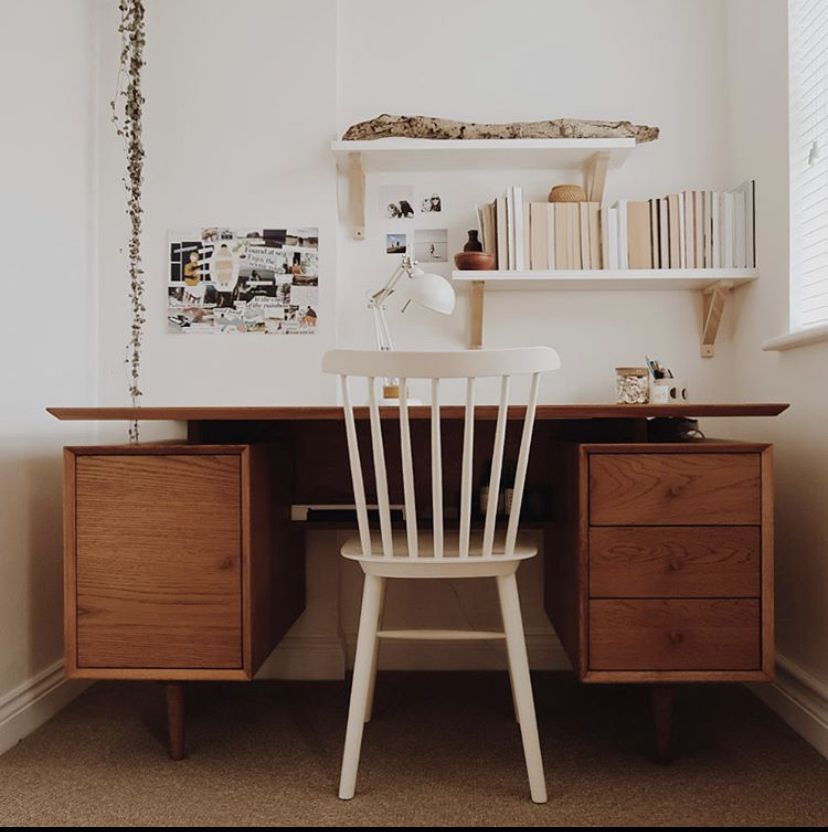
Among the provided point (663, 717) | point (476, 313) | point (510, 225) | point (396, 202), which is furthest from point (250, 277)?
point (663, 717)

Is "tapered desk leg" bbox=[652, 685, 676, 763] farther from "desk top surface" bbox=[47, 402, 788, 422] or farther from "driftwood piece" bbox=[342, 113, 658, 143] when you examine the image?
"driftwood piece" bbox=[342, 113, 658, 143]

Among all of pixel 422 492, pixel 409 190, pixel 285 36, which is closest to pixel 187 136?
pixel 285 36

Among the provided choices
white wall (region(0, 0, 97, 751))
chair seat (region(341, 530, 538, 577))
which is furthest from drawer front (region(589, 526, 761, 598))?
white wall (region(0, 0, 97, 751))

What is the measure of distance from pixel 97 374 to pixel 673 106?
193 centimetres

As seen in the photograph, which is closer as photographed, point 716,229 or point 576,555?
point 576,555

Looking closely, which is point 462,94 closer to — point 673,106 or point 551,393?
point 673,106

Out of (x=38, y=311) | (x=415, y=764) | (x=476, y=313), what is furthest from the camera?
(x=476, y=313)

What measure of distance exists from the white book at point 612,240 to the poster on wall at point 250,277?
86 cm

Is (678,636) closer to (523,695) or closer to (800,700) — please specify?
(523,695)

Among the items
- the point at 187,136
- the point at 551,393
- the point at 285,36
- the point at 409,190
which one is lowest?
the point at 551,393

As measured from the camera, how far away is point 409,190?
7.57 feet

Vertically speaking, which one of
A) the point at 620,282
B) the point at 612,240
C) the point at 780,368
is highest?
the point at 612,240

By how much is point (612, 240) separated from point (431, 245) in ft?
1.77

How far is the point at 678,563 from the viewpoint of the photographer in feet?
4.93
